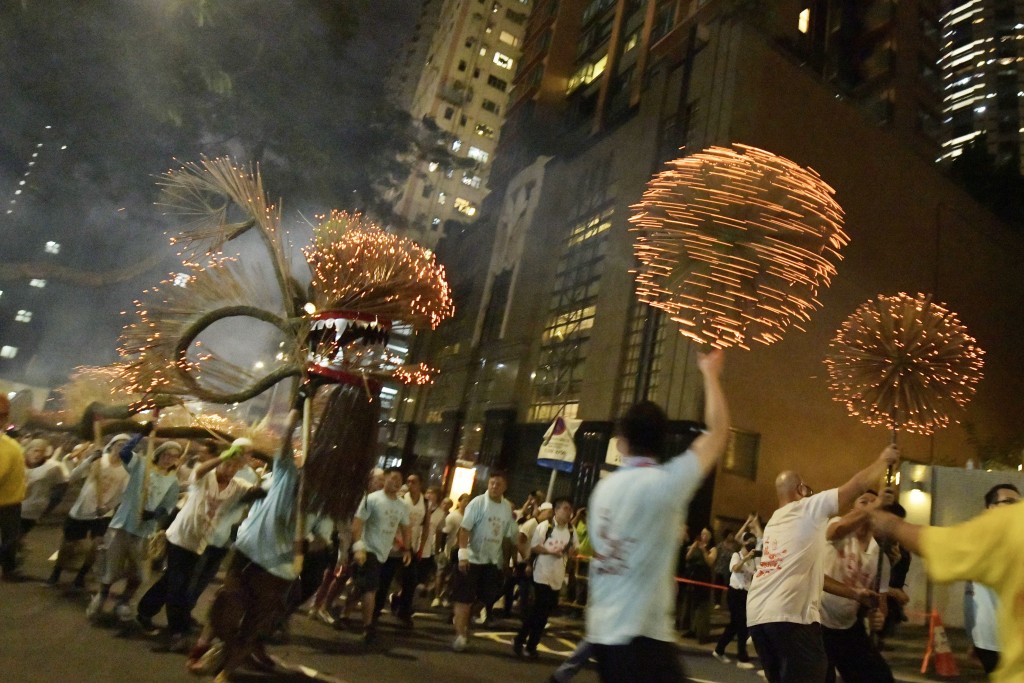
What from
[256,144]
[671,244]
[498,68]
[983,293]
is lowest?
[671,244]

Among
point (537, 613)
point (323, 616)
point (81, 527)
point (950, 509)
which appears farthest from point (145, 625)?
point (950, 509)

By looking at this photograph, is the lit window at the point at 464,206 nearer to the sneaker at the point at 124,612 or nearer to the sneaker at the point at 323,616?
the sneaker at the point at 323,616

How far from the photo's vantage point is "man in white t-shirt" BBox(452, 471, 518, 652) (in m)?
7.15

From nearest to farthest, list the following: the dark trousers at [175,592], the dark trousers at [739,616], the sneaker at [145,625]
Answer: the dark trousers at [175,592] → the sneaker at [145,625] → the dark trousers at [739,616]

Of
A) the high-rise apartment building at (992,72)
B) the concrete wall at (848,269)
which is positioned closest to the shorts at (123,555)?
the concrete wall at (848,269)

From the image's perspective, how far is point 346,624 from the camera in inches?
303

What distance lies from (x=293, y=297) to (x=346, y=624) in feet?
16.5

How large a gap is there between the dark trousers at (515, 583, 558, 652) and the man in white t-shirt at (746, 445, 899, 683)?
3.38 metres

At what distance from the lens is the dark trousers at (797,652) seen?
149 inches

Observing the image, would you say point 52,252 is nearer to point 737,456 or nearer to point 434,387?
point 737,456

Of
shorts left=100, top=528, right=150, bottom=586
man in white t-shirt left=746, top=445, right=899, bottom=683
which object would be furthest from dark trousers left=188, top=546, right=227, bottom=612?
man in white t-shirt left=746, top=445, right=899, bottom=683

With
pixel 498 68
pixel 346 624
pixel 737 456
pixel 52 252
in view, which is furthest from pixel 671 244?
pixel 498 68

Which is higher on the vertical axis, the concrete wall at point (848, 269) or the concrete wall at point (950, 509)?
the concrete wall at point (848, 269)

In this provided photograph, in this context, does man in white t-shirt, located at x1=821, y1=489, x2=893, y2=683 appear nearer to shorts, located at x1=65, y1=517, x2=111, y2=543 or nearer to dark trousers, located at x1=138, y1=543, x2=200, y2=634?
dark trousers, located at x1=138, y1=543, x2=200, y2=634
